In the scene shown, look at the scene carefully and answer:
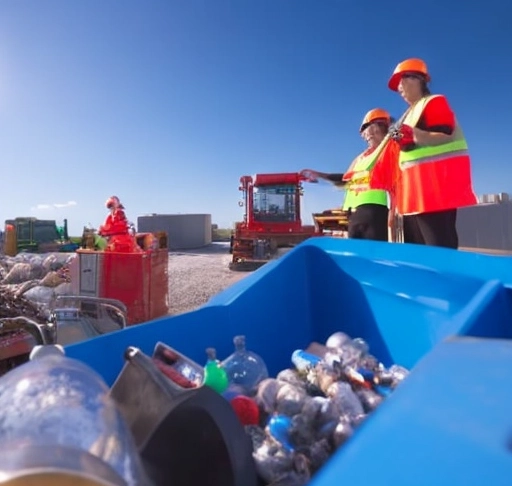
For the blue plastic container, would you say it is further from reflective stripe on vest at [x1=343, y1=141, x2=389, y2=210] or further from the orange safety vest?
reflective stripe on vest at [x1=343, y1=141, x2=389, y2=210]

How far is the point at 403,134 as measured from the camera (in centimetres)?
287

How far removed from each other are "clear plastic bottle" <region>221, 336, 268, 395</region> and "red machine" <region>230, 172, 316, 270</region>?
1265cm

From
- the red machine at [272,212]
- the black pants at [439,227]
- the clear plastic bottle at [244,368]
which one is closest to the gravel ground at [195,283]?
the red machine at [272,212]

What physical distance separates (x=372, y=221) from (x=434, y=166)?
2.52 feet

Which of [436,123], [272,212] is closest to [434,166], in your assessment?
[436,123]

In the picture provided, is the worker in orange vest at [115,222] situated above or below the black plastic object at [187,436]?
above

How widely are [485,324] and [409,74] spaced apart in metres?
2.50

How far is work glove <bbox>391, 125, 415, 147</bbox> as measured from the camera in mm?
2859

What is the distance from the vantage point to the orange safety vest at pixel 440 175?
9.08 ft

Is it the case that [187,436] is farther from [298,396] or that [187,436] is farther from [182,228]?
[182,228]

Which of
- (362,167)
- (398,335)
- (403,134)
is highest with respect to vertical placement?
(403,134)

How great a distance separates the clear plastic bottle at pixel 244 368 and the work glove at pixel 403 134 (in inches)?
76.2

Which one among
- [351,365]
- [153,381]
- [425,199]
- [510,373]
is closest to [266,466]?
[153,381]

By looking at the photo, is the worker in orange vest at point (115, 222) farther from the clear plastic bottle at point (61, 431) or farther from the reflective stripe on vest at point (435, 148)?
the clear plastic bottle at point (61, 431)
